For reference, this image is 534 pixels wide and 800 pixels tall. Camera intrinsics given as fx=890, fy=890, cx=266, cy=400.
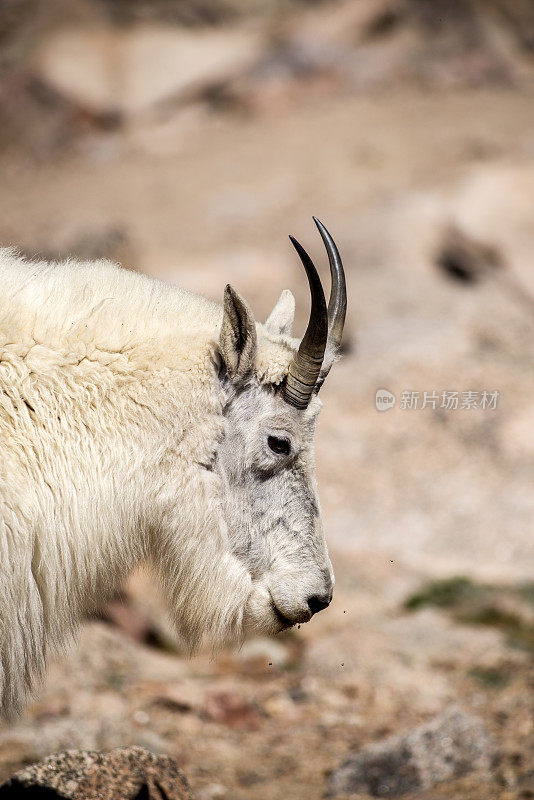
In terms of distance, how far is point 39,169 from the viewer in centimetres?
1762

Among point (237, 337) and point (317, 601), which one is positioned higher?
point (237, 337)

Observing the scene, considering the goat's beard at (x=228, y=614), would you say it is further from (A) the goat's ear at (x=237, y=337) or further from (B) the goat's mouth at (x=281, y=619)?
(A) the goat's ear at (x=237, y=337)

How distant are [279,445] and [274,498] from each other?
0.74 feet

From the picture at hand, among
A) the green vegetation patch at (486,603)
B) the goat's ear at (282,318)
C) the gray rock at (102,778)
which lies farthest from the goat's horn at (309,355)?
the green vegetation patch at (486,603)

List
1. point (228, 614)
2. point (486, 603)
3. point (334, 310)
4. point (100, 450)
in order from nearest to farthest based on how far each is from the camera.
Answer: point (100, 450)
point (228, 614)
point (334, 310)
point (486, 603)

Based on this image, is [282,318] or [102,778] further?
[282,318]

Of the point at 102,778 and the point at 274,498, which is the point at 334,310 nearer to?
the point at 274,498

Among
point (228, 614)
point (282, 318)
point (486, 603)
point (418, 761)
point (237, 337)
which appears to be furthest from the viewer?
point (486, 603)

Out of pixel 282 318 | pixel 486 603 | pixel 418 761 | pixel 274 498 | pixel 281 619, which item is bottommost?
pixel 486 603

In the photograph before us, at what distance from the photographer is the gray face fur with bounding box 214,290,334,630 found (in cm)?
357

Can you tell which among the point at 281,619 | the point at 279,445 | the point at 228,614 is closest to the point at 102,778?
the point at 228,614

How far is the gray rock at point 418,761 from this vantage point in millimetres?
4797

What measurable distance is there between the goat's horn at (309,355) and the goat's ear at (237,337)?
18cm

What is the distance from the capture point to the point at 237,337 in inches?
Answer: 134
